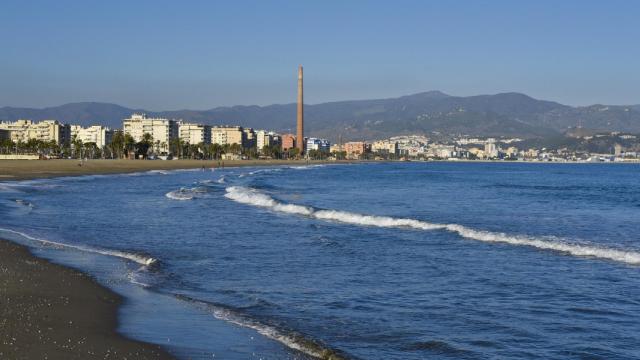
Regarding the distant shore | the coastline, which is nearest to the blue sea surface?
the coastline

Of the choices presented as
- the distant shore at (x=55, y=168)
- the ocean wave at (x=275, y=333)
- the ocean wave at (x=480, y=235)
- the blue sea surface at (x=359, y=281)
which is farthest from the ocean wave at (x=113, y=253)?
the distant shore at (x=55, y=168)

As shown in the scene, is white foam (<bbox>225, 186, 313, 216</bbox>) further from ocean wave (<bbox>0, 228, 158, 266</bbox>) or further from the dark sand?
the dark sand

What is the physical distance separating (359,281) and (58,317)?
5.94 meters

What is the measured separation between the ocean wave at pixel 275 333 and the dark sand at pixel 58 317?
5.00 feet

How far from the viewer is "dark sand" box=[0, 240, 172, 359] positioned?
352 inches

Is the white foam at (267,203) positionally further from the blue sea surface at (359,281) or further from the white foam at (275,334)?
the white foam at (275,334)

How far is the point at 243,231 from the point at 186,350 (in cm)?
1508

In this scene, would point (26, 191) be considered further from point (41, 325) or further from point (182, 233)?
point (41, 325)

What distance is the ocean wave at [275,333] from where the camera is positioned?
31.0 ft

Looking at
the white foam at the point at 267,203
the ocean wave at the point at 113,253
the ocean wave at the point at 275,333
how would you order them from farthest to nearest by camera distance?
1. the white foam at the point at 267,203
2. the ocean wave at the point at 113,253
3. the ocean wave at the point at 275,333

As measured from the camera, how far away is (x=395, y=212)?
112 ft

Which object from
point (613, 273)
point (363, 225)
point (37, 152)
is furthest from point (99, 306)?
point (37, 152)

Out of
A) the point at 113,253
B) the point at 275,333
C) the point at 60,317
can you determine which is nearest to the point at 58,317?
the point at 60,317

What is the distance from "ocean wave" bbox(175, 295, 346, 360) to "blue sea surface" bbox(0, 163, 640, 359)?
4 centimetres
